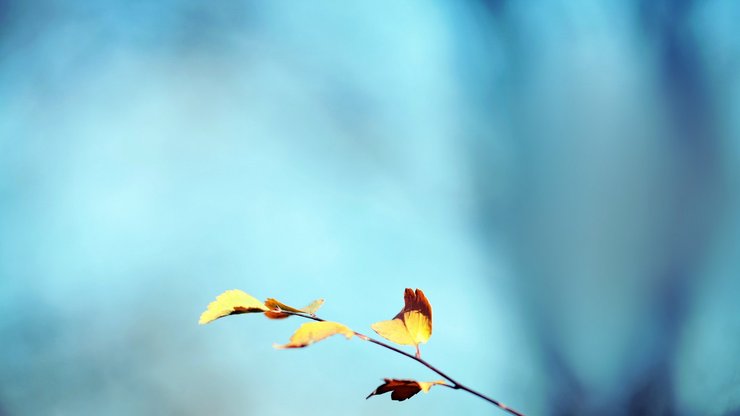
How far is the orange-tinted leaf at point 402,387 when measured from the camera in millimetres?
257

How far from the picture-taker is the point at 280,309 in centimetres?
30

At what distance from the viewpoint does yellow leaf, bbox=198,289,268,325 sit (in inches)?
11.3

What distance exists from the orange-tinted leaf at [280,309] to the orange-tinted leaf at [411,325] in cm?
4

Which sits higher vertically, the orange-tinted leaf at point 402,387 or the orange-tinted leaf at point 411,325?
the orange-tinted leaf at point 411,325

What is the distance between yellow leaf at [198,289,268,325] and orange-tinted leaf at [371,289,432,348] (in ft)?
0.22

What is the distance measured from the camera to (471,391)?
23 cm

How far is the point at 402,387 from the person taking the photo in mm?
266

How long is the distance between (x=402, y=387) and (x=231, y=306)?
99 mm

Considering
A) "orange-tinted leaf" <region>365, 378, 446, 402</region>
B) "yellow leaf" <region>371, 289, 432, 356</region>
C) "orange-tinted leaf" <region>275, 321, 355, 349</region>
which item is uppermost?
"yellow leaf" <region>371, 289, 432, 356</region>

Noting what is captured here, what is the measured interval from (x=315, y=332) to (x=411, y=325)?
0.07 meters

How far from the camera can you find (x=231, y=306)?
288 mm

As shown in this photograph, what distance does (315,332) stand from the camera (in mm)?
252

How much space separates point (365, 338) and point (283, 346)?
0.14 ft

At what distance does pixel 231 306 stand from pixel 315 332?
0.06 meters
